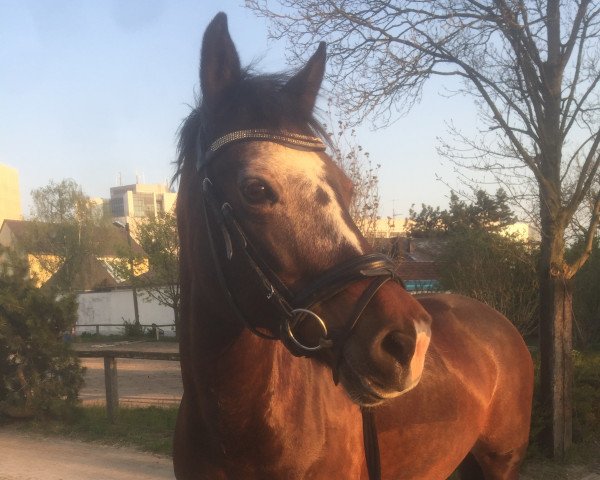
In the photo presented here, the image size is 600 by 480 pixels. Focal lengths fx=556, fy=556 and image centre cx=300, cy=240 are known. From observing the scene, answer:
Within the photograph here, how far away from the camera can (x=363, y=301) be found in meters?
1.64

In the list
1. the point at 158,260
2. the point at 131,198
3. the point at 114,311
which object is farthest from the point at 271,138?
the point at 131,198

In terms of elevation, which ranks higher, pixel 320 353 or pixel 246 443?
pixel 320 353

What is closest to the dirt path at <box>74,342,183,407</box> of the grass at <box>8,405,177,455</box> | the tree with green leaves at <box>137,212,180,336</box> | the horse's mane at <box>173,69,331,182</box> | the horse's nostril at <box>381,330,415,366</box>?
the grass at <box>8,405,177,455</box>

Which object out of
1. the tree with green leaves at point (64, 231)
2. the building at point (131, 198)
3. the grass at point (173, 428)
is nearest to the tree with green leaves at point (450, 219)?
the grass at point (173, 428)

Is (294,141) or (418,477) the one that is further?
(418,477)

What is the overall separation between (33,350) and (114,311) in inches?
1168

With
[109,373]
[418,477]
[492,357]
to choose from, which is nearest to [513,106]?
[492,357]

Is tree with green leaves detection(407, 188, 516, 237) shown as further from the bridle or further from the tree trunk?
the bridle

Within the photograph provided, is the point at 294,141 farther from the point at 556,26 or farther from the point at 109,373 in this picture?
the point at 109,373

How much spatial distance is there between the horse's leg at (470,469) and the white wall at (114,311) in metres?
30.6

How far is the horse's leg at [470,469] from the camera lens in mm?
3906

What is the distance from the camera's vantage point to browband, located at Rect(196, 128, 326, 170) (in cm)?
191

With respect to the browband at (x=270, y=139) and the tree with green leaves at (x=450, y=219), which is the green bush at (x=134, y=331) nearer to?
the tree with green leaves at (x=450, y=219)

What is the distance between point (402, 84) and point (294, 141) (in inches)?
191
